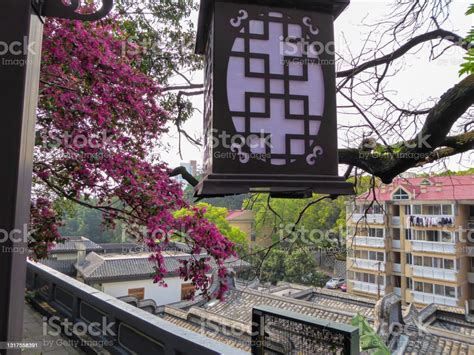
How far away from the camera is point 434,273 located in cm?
1772

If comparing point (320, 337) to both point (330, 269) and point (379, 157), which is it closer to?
point (379, 157)

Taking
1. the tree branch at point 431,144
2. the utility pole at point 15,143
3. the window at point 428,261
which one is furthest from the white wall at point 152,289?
the utility pole at point 15,143

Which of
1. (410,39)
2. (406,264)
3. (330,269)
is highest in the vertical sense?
(410,39)

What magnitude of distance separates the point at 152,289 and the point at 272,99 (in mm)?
16703

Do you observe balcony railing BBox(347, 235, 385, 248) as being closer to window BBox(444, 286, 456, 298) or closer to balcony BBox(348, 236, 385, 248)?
balcony BBox(348, 236, 385, 248)

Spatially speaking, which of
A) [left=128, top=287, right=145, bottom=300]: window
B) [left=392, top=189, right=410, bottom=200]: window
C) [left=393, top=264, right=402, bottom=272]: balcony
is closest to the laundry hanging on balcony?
[left=392, top=189, right=410, bottom=200]: window

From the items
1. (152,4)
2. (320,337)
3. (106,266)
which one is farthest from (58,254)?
(320,337)

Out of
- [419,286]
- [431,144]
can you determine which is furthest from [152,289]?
[431,144]

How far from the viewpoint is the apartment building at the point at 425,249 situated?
55.6 feet

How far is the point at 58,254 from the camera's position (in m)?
20.1

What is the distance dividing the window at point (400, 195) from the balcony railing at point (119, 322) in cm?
1887

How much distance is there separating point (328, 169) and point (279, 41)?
1.78 ft

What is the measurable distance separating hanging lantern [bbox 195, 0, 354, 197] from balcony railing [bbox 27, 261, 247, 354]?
49.3 inches

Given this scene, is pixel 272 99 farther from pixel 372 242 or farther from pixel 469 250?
pixel 372 242
